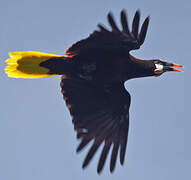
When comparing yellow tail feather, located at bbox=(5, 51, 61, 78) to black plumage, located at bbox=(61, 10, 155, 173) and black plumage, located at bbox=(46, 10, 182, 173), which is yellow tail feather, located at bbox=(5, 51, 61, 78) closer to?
black plumage, located at bbox=(46, 10, 182, 173)

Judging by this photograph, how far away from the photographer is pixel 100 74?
9.73 meters

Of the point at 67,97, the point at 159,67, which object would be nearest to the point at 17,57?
the point at 67,97

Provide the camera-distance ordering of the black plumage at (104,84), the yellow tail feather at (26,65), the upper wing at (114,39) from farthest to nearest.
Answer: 1. the yellow tail feather at (26,65)
2. the black plumage at (104,84)
3. the upper wing at (114,39)

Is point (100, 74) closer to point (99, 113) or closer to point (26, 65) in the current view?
point (99, 113)

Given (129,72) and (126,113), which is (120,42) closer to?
(129,72)

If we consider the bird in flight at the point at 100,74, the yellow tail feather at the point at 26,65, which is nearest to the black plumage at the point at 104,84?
the bird in flight at the point at 100,74

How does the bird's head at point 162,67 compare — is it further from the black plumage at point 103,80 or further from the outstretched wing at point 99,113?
the outstretched wing at point 99,113

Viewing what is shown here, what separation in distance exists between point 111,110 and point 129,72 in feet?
3.35

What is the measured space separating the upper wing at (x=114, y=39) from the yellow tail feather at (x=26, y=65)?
0.51m

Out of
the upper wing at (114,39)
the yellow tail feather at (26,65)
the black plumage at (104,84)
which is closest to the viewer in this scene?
the upper wing at (114,39)

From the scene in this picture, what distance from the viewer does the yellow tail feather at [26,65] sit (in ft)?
Answer: 30.5

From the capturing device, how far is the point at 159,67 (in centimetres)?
999

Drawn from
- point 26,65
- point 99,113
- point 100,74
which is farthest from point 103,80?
point 26,65

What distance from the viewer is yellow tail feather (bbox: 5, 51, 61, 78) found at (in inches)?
366
